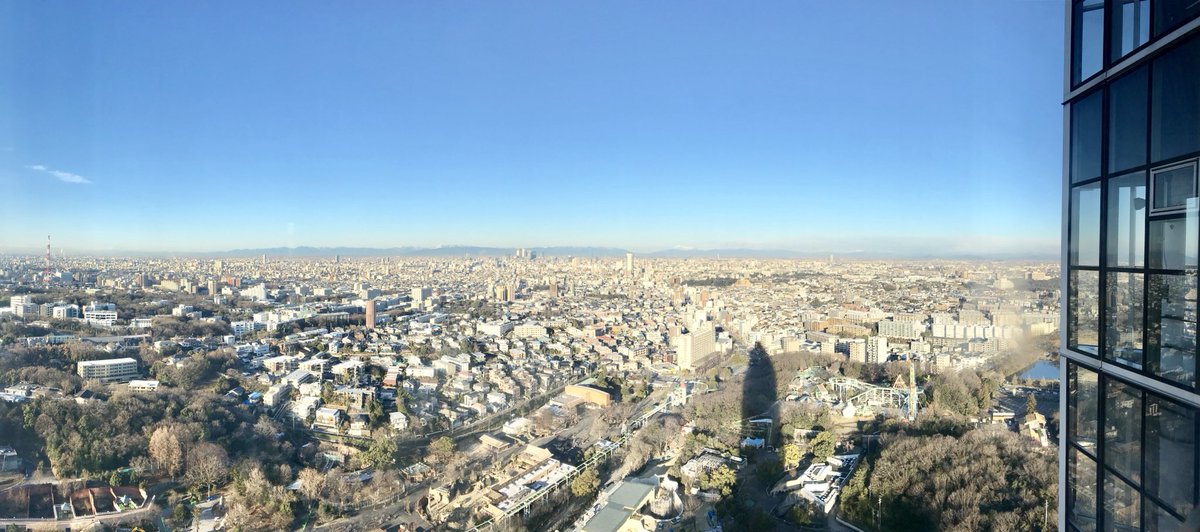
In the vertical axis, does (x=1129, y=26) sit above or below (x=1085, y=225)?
above

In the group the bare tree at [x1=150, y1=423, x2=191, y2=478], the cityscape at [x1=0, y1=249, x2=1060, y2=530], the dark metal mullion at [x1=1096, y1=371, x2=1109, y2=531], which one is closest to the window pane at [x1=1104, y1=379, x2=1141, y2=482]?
the dark metal mullion at [x1=1096, y1=371, x2=1109, y2=531]

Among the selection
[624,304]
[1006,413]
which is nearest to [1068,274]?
[1006,413]

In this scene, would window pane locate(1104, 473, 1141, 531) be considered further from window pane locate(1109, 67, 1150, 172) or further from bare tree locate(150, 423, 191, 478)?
bare tree locate(150, 423, 191, 478)

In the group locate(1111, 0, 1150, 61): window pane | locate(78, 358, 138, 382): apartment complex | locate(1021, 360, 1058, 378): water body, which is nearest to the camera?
locate(1111, 0, 1150, 61): window pane

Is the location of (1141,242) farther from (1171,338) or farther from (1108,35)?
(1108,35)

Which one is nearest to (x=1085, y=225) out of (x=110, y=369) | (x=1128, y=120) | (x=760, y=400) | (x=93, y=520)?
(x=1128, y=120)

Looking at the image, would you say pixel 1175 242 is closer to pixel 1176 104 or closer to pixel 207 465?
pixel 1176 104

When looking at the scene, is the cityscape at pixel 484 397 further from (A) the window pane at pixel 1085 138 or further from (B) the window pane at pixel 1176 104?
(B) the window pane at pixel 1176 104
